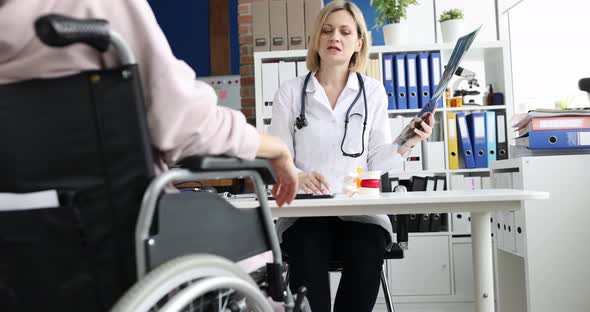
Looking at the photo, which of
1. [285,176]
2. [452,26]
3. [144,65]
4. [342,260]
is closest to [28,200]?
[144,65]

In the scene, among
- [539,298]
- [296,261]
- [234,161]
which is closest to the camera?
[234,161]

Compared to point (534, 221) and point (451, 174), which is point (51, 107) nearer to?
point (534, 221)

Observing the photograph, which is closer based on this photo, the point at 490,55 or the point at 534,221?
the point at 534,221

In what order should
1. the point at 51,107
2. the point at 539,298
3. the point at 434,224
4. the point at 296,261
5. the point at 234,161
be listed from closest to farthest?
the point at 51,107 < the point at 234,161 < the point at 296,261 < the point at 539,298 < the point at 434,224

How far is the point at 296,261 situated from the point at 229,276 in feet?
3.56

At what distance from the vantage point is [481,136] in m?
3.84

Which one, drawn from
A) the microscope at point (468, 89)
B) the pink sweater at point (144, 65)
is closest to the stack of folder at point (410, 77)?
the microscope at point (468, 89)

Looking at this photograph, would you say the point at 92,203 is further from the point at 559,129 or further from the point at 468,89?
the point at 468,89

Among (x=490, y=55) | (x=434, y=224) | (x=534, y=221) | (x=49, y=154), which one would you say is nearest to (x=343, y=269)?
(x=534, y=221)

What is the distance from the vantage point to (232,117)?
3.14 feet

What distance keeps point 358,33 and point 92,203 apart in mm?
1836

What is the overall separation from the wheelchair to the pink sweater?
3cm

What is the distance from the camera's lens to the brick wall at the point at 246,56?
4.35 m

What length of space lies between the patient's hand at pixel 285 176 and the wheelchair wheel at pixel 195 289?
0.83 feet
